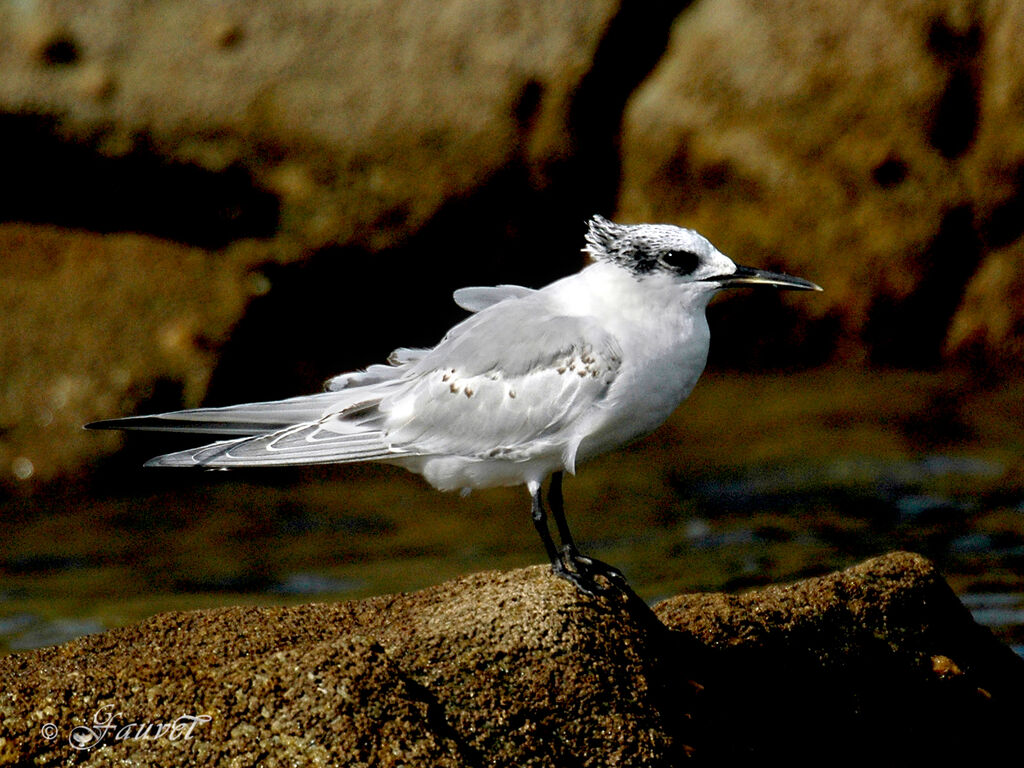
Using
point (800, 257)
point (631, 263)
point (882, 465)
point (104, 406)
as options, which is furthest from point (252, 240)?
point (631, 263)

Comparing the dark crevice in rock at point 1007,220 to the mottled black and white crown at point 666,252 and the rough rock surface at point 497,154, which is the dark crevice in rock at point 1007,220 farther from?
the mottled black and white crown at point 666,252

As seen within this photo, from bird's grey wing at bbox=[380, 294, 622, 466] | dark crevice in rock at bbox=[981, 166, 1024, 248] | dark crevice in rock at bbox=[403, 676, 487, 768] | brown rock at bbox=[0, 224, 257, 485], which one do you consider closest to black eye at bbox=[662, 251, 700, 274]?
bird's grey wing at bbox=[380, 294, 622, 466]

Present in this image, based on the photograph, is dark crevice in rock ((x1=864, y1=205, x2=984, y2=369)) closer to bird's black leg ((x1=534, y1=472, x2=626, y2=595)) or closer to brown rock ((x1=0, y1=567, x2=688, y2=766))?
bird's black leg ((x1=534, y1=472, x2=626, y2=595))

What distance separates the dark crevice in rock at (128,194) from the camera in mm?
9352

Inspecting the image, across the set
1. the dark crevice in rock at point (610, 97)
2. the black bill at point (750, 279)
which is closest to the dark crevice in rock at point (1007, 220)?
the dark crevice in rock at point (610, 97)

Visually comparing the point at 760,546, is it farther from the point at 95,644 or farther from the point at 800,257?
the point at 95,644

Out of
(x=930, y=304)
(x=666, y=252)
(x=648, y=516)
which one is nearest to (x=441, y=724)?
(x=666, y=252)

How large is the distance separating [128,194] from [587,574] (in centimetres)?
613

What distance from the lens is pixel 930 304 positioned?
10.0 meters

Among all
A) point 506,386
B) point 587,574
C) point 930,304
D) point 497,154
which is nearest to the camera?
point 587,574

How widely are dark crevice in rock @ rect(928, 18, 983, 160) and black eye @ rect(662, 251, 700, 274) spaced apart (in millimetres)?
5587

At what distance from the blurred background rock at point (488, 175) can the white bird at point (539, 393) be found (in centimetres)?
404

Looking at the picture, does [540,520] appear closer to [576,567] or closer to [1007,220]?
[576,567]

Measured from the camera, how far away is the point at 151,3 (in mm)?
9453
